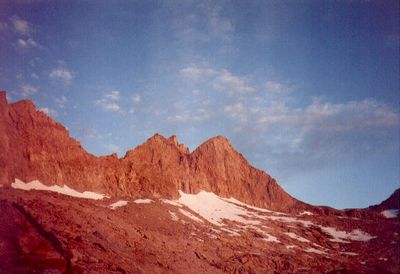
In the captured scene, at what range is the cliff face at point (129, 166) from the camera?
3150 inches

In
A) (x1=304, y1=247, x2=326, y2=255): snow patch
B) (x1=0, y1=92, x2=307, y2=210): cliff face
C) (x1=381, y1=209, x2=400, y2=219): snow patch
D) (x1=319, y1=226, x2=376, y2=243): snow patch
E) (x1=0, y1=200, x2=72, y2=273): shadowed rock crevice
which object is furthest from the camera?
(x1=381, y1=209, x2=400, y2=219): snow patch

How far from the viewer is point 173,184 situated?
108m

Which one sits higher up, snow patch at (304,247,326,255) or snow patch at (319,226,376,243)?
snow patch at (319,226,376,243)

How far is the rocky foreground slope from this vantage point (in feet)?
174

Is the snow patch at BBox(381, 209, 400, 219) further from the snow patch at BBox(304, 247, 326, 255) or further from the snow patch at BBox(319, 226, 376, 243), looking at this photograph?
the snow patch at BBox(304, 247, 326, 255)

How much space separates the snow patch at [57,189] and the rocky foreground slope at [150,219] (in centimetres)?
26

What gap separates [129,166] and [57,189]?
2465 cm

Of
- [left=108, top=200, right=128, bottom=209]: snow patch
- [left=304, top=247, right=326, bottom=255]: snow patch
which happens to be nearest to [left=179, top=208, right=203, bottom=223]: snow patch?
[left=108, top=200, right=128, bottom=209]: snow patch

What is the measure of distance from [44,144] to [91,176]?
1297 cm

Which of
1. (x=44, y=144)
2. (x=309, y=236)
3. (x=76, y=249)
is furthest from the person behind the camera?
(x=309, y=236)

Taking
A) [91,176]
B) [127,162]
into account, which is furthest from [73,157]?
[127,162]

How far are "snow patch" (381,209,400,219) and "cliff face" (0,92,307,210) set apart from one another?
2809 centimetres

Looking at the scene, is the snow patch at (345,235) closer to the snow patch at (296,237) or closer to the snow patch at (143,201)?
the snow patch at (296,237)

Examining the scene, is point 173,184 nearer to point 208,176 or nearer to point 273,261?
point 208,176
